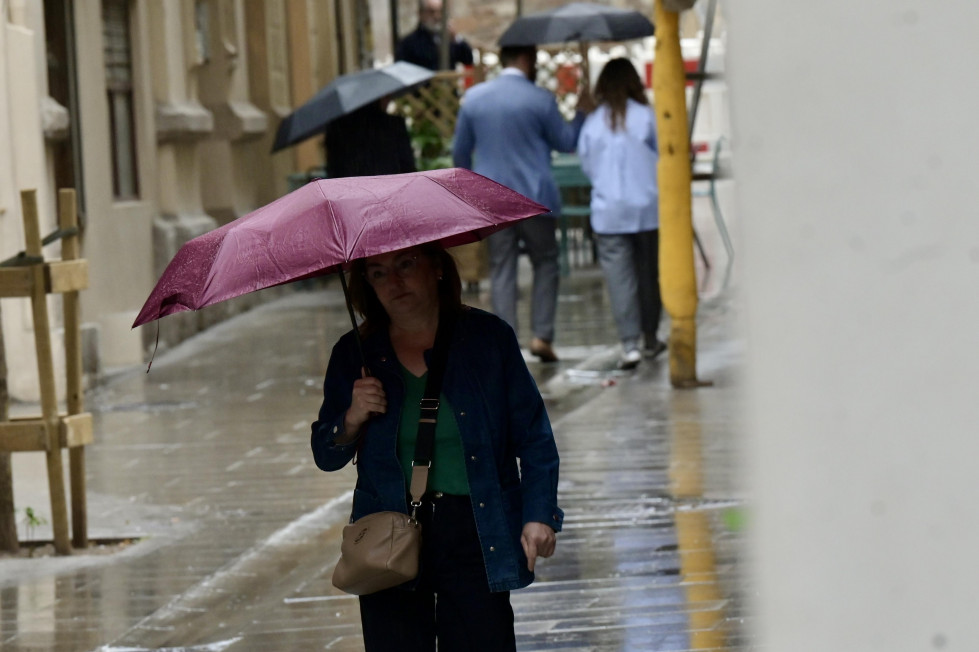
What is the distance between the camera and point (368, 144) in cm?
1055

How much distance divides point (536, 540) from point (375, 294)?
656 millimetres

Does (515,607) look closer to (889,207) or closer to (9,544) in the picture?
(9,544)

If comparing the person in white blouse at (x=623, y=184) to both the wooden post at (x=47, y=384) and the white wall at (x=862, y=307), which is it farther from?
the white wall at (x=862, y=307)

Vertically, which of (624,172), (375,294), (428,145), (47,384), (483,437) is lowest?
(428,145)

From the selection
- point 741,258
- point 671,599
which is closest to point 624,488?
point 671,599

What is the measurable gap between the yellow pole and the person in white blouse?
0.95m

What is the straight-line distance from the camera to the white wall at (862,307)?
1.70 meters

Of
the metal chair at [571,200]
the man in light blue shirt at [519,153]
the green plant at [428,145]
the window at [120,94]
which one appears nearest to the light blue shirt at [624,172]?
the man in light blue shirt at [519,153]

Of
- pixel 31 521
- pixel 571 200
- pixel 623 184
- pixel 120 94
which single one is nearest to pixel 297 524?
pixel 31 521

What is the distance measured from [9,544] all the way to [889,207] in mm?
5818

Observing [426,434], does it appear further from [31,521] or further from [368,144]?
[368,144]

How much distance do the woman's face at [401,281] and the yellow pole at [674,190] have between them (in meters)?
6.14

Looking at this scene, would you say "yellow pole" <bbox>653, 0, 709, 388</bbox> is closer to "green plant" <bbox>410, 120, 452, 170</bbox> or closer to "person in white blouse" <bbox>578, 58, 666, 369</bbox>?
"person in white blouse" <bbox>578, 58, 666, 369</bbox>

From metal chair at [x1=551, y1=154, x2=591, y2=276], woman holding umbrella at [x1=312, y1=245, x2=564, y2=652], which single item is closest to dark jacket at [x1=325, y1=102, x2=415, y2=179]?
metal chair at [x1=551, y1=154, x2=591, y2=276]
